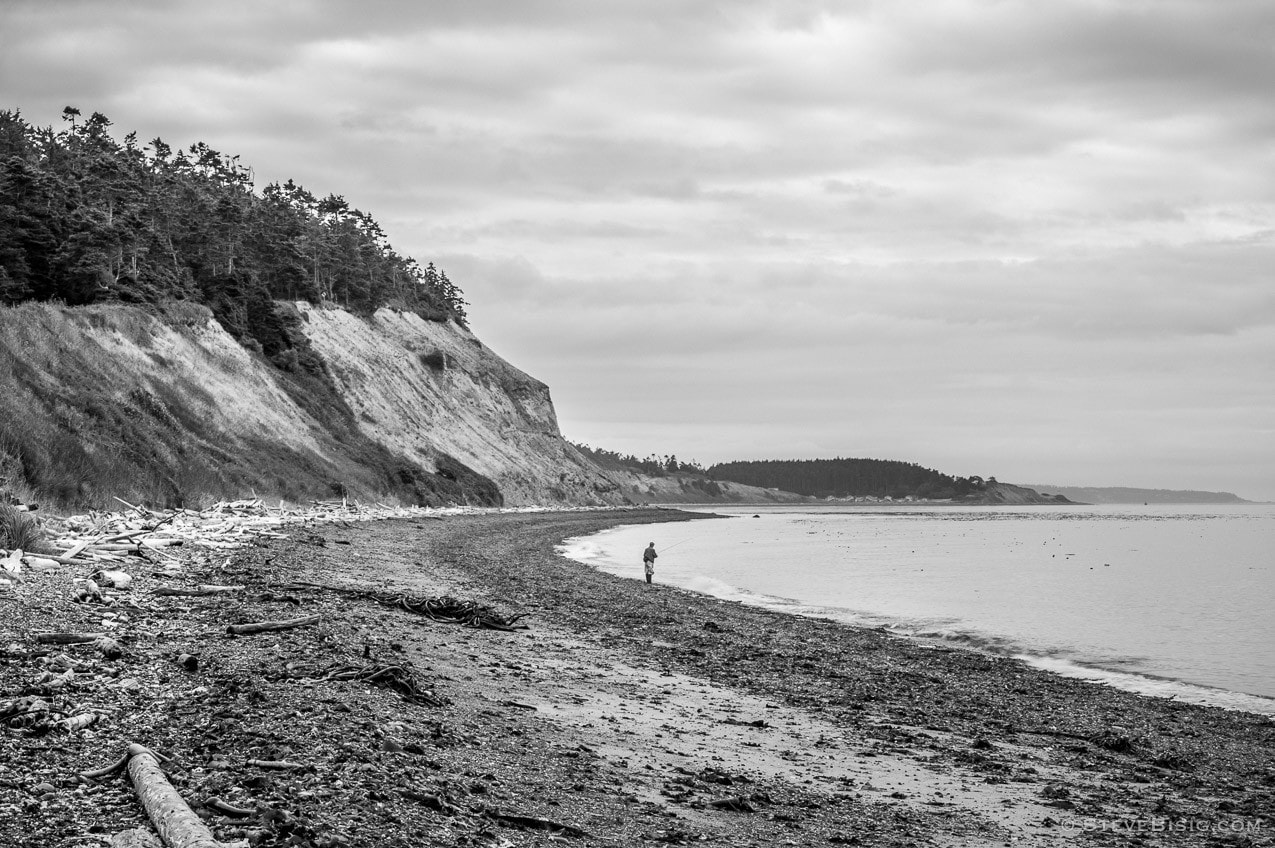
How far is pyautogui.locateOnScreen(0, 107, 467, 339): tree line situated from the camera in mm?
47406

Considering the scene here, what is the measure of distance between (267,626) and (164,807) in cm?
599

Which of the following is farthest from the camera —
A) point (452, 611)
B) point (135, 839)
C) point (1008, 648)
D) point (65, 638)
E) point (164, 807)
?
point (1008, 648)

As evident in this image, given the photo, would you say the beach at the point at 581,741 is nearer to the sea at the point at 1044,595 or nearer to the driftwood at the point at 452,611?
the driftwood at the point at 452,611

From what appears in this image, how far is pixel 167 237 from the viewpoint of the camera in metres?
62.9

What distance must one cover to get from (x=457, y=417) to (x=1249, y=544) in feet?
185

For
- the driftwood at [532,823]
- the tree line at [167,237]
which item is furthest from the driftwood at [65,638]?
the tree line at [167,237]

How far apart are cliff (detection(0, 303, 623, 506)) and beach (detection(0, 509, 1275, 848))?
10.3m

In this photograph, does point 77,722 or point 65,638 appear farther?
point 65,638

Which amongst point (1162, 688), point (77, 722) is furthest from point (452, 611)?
point (1162, 688)

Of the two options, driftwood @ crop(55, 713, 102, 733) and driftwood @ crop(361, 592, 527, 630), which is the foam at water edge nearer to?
driftwood @ crop(361, 592, 527, 630)

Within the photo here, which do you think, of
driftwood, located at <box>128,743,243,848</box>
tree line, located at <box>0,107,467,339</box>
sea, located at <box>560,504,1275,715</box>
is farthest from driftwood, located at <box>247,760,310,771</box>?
tree line, located at <box>0,107,467,339</box>

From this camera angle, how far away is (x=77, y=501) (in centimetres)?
2231

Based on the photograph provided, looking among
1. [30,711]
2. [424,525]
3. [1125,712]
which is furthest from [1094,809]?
[424,525]

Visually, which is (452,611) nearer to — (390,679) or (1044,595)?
(390,679)
